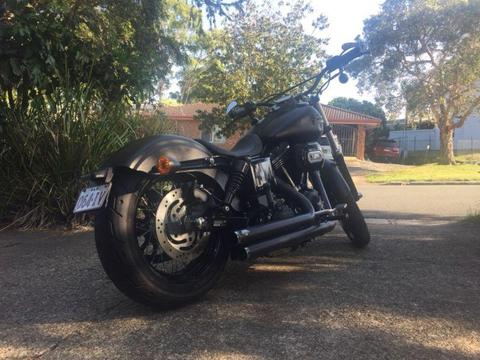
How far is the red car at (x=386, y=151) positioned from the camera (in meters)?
33.7

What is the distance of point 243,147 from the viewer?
3.62m

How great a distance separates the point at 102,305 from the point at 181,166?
1.04 metres

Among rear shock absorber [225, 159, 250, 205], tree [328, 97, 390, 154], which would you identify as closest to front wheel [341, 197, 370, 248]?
rear shock absorber [225, 159, 250, 205]

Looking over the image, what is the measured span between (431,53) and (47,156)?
23.2 metres

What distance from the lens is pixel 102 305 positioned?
3061 mm

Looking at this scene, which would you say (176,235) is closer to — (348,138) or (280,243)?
(280,243)

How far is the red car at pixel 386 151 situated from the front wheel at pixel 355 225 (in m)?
30.5

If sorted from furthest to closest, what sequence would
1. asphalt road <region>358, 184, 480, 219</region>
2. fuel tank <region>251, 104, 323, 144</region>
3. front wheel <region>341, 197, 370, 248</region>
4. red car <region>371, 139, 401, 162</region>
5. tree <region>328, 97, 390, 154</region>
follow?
1. tree <region>328, 97, 390, 154</region>
2. red car <region>371, 139, 401, 162</region>
3. asphalt road <region>358, 184, 480, 219</region>
4. front wheel <region>341, 197, 370, 248</region>
5. fuel tank <region>251, 104, 323, 144</region>

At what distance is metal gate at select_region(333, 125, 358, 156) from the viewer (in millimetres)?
31266

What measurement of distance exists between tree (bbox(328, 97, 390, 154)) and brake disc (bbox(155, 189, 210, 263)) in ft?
112

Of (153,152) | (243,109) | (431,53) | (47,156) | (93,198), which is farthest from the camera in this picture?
(431,53)

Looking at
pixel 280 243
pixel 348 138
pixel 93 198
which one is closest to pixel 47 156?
pixel 93 198

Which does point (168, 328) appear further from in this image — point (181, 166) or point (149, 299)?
point (181, 166)

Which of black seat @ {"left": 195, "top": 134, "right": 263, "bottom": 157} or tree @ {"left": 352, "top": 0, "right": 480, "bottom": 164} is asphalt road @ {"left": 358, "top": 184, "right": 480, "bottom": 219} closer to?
black seat @ {"left": 195, "top": 134, "right": 263, "bottom": 157}
